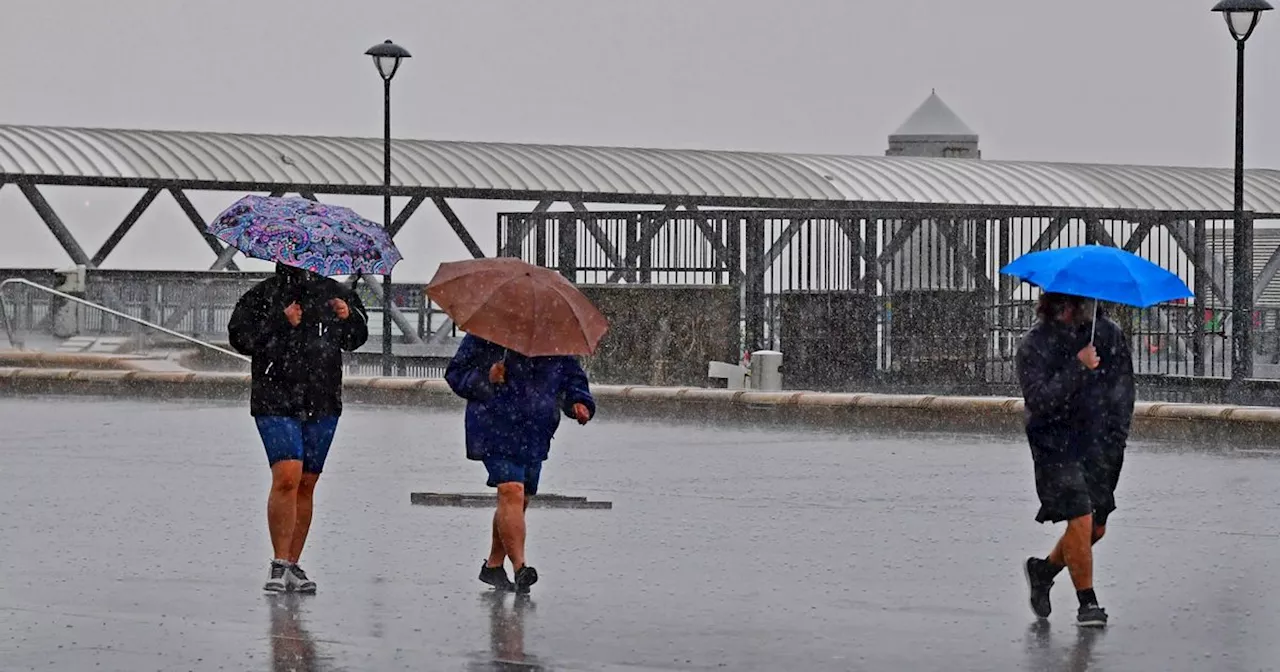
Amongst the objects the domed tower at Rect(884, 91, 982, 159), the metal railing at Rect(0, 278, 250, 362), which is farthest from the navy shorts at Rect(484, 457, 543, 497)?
the domed tower at Rect(884, 91, 982, 159)

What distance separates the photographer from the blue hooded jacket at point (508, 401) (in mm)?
9938

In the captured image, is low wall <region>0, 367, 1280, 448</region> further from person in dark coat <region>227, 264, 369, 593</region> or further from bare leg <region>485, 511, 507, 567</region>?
person in dark coat <region>227, 264, 369, 593</region>

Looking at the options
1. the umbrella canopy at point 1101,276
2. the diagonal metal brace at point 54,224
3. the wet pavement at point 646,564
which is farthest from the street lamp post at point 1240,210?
the diagonal metal brace at point 54,224

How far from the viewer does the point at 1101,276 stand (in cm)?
904

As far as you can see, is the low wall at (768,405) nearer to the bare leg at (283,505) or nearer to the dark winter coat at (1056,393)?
the dark winter coat at (1056,393)

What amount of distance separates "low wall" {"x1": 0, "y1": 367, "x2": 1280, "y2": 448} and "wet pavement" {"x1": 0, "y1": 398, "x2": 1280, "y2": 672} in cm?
104

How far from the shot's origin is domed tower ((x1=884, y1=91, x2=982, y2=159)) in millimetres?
143625

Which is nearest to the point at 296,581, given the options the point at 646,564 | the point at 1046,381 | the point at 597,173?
the point at 646,564

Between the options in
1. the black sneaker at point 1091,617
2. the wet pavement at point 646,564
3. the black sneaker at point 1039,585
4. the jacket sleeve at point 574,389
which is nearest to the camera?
the wet pavement at point 646,564

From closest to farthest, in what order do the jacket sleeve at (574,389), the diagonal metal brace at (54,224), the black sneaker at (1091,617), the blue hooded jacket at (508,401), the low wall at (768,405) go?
the black sneaker at (1091,617) < the blue hooded jacket at (508,401) < the jacket sleeve at (574,389) < the low wall at (768,405) < the diagonal metal brace at (54,224)

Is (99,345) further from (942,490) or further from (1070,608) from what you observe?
(1070,608)

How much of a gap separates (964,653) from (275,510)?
2996 millimetres

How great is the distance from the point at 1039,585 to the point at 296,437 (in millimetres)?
2957

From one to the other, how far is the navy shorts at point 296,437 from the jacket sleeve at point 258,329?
0.92ft
